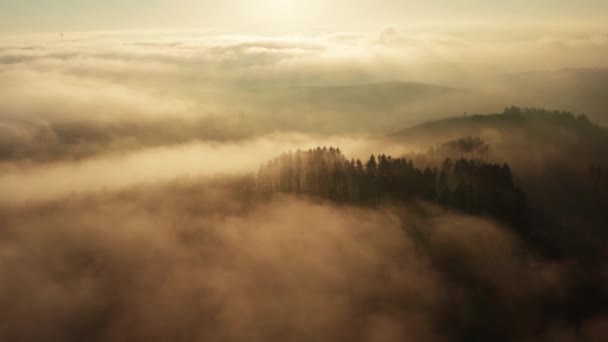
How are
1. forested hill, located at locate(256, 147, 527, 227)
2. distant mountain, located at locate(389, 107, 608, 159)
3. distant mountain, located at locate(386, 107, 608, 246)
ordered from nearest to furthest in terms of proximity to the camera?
forested hill, located at locate(256, 147, 527, 227) < distant mountain, located at locate(386, 107, 608, 246) < distant mountain, located at locate(389, 107, 608, 159)

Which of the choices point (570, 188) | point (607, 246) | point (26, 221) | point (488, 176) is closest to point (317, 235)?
point (488, 176)

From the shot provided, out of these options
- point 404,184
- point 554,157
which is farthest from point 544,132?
point 404,184

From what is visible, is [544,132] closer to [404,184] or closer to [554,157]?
[554,157]

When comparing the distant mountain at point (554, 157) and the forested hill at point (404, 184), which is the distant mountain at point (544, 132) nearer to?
the distant mountain at point (554, 157)

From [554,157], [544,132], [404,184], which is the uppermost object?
[544,132]

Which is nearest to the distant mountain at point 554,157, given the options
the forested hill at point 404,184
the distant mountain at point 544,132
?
the distant mountain at point 544,132

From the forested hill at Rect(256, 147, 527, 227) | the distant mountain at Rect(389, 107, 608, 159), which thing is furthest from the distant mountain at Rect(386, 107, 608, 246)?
the forested hill at Rect(256, 147, 527, 227)

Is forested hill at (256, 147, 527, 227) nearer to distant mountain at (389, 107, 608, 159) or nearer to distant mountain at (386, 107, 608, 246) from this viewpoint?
distant mountain at (386, 107, 608, 246)

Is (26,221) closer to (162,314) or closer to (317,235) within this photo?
(162,314)
